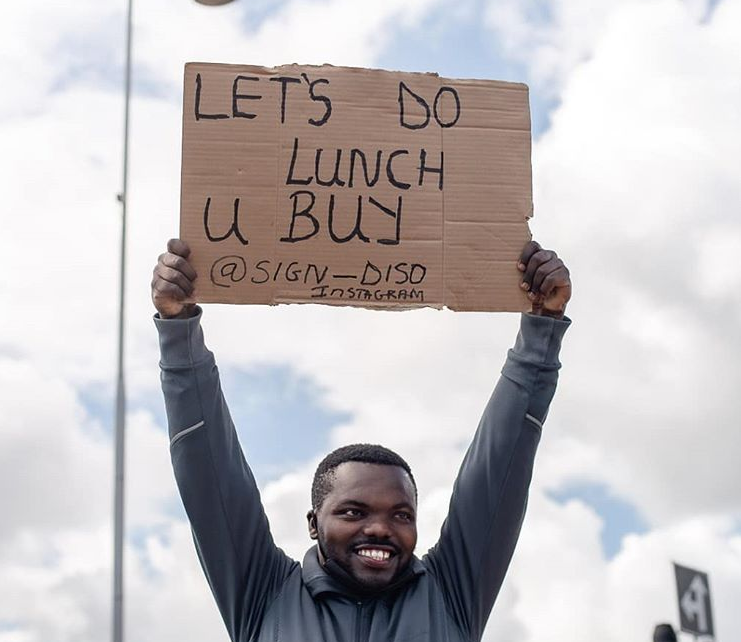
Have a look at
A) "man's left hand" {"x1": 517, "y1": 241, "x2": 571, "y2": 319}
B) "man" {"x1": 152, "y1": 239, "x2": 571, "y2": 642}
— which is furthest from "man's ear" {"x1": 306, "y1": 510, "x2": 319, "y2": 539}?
"man's left hand" {"x1": 517, "y1": 241, "x2": 571, "y2": 319}

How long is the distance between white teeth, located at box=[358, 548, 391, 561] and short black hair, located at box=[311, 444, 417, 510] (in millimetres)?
204

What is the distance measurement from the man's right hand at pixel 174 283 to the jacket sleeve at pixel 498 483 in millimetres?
848

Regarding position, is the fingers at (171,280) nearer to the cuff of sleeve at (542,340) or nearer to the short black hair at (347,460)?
the short black hair at (347,460)

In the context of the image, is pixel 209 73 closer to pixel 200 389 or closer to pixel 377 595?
pixel 200 389

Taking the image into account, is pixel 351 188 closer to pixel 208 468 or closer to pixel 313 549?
pixel 208 468

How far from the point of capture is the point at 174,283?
351 centimetres

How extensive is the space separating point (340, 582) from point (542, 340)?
2.69ft

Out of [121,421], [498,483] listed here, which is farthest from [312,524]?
[121,421]

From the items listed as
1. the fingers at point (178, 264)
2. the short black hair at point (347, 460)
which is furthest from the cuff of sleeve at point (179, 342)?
the short black hair at point (347, 460)

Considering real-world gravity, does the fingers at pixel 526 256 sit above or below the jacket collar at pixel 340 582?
above

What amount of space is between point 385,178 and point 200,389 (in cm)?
80

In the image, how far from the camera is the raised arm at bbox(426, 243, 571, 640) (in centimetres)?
358

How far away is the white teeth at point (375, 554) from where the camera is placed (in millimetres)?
3451

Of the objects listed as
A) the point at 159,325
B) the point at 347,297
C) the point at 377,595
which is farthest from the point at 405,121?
the point at 377,595
